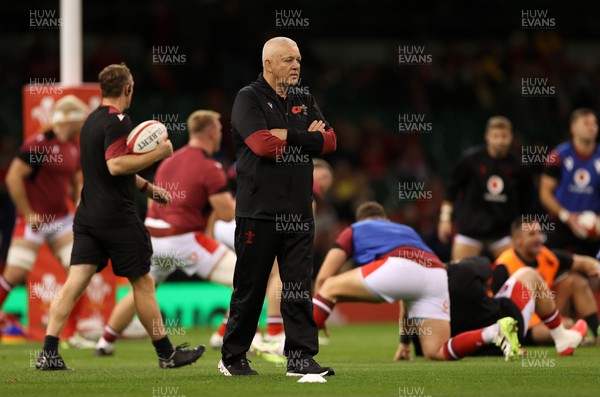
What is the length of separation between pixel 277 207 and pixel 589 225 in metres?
6.53

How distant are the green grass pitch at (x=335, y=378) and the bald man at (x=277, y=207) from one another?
35cm

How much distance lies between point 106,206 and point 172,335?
5.34 m

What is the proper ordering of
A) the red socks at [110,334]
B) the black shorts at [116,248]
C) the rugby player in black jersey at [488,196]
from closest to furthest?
the black shorts at [116,248] < the red socks at [110,334] < the rugby player in black jersey at [488,196]

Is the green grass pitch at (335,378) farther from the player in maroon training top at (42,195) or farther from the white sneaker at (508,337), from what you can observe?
the player in maroon training top at (42,195)

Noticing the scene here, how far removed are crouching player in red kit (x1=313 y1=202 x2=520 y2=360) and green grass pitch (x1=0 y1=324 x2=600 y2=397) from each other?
0.26 meters

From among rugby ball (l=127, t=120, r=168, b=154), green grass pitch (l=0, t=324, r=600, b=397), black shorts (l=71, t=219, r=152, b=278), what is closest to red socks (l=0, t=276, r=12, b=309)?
green grass pitch (l=0, t=324, r=600, b=397)

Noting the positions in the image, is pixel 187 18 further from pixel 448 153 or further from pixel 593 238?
pixel 593 238

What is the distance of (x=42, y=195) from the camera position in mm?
12797

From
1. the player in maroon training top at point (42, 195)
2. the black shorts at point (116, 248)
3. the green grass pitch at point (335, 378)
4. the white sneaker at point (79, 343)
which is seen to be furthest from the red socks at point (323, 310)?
the player in maroon training top at point (42, 195)

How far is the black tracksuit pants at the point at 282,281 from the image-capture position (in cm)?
812

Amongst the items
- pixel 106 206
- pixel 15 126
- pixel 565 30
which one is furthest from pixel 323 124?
pixel 565 30

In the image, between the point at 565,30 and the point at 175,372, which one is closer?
the point at 175,372

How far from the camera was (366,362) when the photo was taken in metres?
10.4

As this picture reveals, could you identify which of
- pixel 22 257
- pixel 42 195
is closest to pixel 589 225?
pixel 42 195
